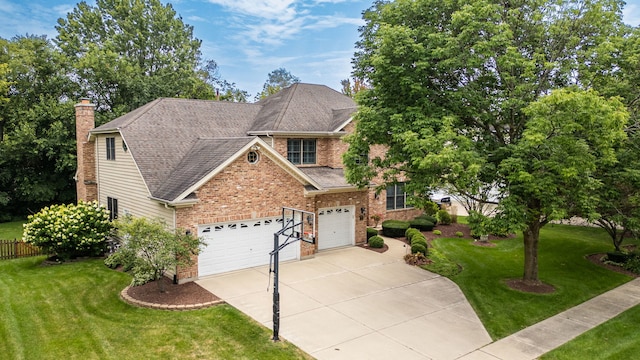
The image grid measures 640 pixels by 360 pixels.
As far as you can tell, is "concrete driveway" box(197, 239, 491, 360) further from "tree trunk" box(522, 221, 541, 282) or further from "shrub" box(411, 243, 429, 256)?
"tree trunk" box(522, 221, 541, 282)

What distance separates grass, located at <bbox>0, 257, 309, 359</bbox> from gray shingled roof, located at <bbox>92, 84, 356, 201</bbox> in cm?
424

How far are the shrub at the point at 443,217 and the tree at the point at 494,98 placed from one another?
1063 cm

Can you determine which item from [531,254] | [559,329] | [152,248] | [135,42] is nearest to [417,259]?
[531,254]

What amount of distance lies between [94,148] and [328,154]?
12504 millimetres

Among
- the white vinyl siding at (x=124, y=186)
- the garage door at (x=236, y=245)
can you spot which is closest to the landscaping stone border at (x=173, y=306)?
the garage door at (x=236, y=245)

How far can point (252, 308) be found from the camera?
12930mm

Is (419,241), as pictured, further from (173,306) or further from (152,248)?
(152,248)

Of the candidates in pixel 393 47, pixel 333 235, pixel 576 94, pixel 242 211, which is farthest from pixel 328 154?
pixel 576 94

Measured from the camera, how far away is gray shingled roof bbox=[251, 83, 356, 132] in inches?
878

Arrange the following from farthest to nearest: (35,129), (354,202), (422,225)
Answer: (35,129)
(422,225)
(354,202)

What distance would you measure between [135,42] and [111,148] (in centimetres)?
2367

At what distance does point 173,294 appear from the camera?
14.0 m

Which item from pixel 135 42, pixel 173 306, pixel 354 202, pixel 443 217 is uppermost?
pixel 135 42

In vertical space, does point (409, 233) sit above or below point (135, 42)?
below
